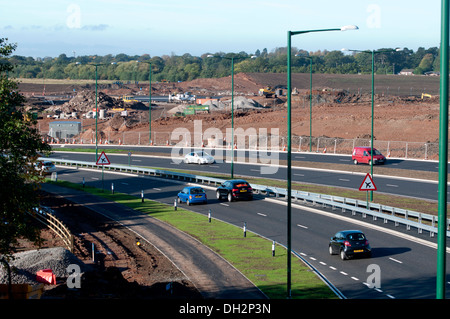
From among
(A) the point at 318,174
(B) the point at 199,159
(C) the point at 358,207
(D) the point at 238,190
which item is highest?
(B) the point at 199,159

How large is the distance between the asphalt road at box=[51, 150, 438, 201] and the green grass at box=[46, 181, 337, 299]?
48.8ft

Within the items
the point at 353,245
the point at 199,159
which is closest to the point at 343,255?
the point at 353,245

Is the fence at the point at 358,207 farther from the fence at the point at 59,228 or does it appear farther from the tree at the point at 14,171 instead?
the tree at the point at 14,171

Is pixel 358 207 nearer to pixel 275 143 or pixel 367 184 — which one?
pixel 367 184

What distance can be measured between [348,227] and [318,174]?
2093cm

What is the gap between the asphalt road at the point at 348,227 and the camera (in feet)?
73.0

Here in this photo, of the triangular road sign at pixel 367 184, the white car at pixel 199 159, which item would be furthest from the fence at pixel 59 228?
the white car at pixel 199 159

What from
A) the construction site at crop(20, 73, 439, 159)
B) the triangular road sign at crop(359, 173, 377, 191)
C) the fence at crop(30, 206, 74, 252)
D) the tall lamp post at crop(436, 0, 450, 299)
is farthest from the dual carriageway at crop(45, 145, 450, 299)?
the tall lamp post at crop(436, 0, 450, 299)

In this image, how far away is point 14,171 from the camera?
1812cm

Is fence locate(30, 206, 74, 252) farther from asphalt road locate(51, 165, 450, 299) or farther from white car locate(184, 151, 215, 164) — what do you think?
white car locate(184, 151, 215, 164)

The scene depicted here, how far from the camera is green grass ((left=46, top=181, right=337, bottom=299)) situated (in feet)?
73.2

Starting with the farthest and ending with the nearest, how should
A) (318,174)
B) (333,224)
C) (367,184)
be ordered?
(318,174) → (333,224) → (367,184)

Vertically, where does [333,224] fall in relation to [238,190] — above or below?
below
